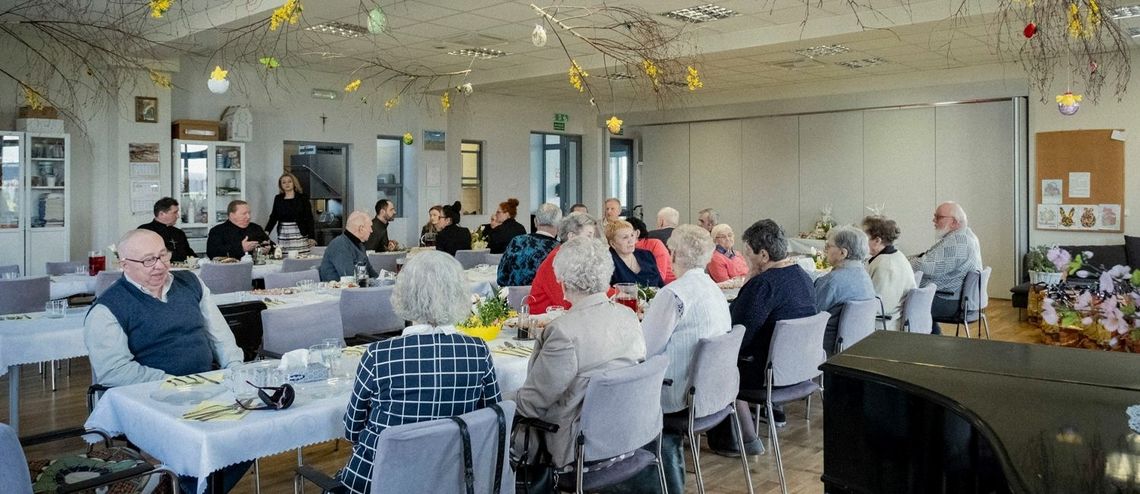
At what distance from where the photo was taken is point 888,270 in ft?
21.5

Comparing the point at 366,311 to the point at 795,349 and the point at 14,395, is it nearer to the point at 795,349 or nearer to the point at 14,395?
the point at 14,395

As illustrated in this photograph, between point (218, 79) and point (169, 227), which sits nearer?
point (218, 79)

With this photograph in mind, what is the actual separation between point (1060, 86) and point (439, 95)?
30.9ft

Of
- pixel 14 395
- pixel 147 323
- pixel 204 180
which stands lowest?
pixel 14 395

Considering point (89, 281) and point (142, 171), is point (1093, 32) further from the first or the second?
point (142, 171)

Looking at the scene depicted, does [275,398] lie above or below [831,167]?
below

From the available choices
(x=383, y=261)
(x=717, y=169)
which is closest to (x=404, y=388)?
(x=383, y=261)

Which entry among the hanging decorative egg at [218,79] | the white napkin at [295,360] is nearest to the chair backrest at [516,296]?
the white napkin at [295,360]

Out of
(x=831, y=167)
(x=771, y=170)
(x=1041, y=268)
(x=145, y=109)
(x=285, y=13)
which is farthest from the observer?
(x=771, y=170)

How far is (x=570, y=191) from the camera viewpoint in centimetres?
1775

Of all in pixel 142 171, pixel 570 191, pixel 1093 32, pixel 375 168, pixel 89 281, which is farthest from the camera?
pixel 570 191

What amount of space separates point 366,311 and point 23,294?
2.61 meters

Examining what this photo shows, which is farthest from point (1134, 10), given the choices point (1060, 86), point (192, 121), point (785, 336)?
point (192, 121)

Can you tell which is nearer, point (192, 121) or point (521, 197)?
point (192, 121)
